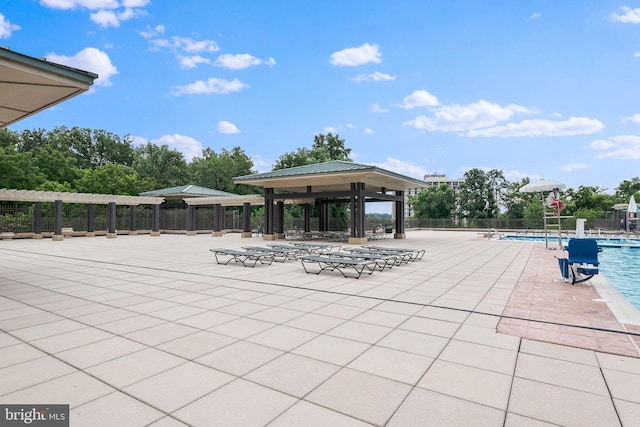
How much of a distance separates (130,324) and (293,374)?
284 cm

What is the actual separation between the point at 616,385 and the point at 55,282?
10.2m

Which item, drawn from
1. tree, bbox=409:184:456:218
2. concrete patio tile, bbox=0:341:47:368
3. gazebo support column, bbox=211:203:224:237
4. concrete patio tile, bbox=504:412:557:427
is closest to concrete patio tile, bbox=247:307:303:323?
concrete patio tile, bbox=0:341:47:368

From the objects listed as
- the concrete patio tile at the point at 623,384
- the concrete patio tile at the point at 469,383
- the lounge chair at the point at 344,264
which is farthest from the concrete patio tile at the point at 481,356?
the lounge chair at the point at 344,264

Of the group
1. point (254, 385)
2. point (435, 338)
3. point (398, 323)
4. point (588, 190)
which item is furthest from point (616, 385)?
point (588, 190)

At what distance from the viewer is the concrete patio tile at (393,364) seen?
3352 millimetres

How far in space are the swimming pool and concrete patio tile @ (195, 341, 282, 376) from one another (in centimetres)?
733

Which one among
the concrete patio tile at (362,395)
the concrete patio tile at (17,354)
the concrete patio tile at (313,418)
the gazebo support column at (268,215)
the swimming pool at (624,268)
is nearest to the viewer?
the concrete patio tile at (313,418)

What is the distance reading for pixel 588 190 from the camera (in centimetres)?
4091

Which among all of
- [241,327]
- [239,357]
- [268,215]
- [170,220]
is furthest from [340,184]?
[239,357]

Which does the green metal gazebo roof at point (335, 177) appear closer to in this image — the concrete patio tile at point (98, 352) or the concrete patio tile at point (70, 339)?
the concrete patio tile at point (70, 339)

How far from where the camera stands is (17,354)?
3.85m

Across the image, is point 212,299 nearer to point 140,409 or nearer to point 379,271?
point 140,409

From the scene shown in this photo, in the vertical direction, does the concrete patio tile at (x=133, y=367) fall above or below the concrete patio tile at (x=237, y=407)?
above

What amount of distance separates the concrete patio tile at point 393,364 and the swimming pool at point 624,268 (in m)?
6.02
